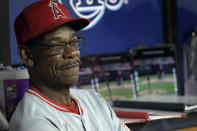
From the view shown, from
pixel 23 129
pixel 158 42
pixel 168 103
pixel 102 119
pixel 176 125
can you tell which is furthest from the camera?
pixel 158 42

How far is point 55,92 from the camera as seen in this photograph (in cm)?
107

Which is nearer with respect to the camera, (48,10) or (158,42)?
(48,10)

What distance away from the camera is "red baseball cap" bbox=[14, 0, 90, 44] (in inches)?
39.5

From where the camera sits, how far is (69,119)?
3.44ft

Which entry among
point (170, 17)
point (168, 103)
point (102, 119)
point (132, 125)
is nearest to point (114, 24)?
point (170, 17)

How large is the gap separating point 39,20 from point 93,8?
173 cm

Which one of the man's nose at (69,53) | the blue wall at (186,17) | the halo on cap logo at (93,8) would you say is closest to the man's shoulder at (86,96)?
the man's nose at (69,53)

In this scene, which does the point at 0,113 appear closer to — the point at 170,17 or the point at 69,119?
the point at 69,119

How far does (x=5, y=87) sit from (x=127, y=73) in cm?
163

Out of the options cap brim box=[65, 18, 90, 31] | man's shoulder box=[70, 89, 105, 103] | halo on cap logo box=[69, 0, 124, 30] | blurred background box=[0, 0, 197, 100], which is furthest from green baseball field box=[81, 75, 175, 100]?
cap brim box=[65, 18, 90, 31]

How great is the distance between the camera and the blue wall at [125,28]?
2.79m

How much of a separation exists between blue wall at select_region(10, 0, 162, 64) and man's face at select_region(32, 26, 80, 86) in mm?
1587

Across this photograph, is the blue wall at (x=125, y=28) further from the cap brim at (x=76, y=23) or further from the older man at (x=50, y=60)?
the older man at (x=50, y=60)

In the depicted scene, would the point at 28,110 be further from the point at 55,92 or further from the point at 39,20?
the point at 39,20
